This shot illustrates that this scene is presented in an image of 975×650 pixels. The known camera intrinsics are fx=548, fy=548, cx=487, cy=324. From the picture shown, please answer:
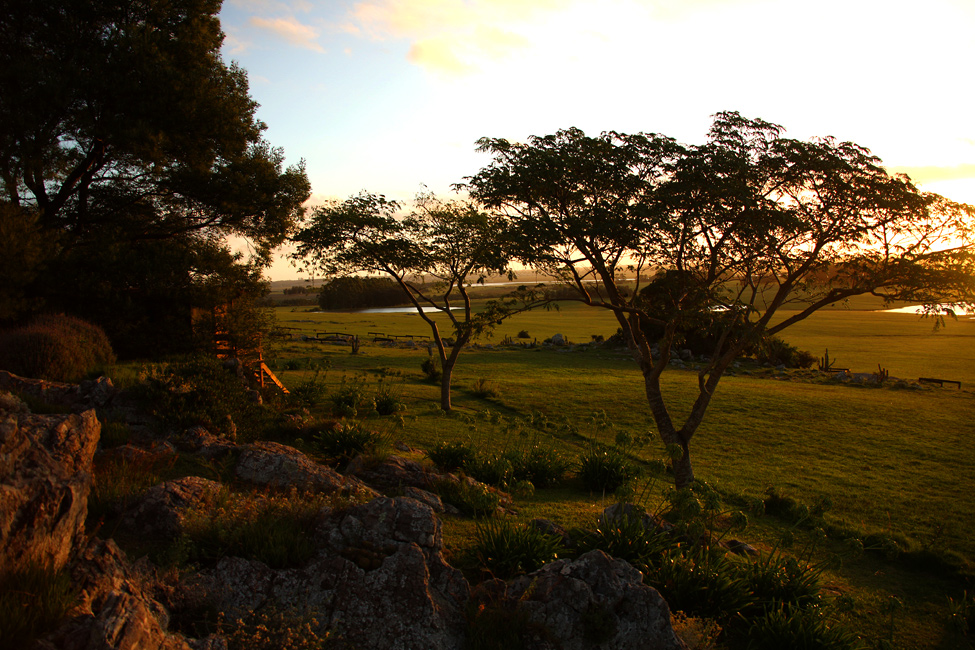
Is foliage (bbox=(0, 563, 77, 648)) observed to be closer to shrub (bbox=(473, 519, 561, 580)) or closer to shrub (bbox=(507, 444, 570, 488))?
shrub (bbox=(473, 519, 561, 580))

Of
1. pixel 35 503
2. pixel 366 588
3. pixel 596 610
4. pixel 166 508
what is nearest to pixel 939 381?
pixel 596 610

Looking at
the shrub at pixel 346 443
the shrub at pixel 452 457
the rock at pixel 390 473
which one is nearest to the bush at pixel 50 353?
the shrub at pixel 346 443

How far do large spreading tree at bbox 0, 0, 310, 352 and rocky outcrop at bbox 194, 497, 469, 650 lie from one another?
17.6m

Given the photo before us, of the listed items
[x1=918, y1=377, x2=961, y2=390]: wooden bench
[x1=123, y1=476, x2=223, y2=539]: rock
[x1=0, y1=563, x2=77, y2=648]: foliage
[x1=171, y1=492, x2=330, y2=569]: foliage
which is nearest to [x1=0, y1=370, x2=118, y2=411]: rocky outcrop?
[x1=123, y1=476, x2=223, y2=539]: rock

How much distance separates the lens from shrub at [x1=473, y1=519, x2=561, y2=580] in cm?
594

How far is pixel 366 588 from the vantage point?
15.7 feet

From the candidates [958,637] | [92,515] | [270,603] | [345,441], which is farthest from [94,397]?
[958,637]

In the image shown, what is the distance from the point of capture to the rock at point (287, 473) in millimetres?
7383

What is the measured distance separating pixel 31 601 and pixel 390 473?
583 cm

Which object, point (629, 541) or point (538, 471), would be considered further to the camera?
point (538, 471)

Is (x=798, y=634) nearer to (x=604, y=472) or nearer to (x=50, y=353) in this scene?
(x=604, y=472)

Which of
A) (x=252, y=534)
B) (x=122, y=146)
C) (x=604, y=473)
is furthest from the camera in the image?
(x=122, y=146)

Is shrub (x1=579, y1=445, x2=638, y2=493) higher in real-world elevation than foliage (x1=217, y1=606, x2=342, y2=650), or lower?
lower

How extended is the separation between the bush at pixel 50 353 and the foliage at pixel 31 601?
1250 cm
